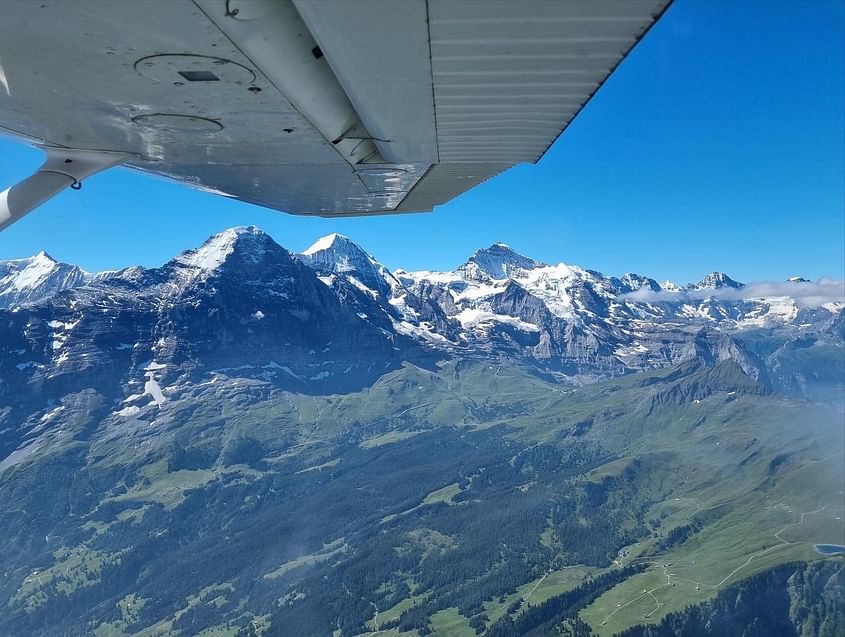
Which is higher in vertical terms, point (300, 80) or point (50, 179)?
point (50, 179)

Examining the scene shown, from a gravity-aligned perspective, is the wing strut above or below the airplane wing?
above

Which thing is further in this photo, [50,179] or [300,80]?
[50,179]

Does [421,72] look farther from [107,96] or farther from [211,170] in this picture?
[211,170]

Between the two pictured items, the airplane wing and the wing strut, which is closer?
the airplane wing

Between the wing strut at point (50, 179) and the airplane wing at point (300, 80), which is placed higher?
the wing strut at point (50, 179)
